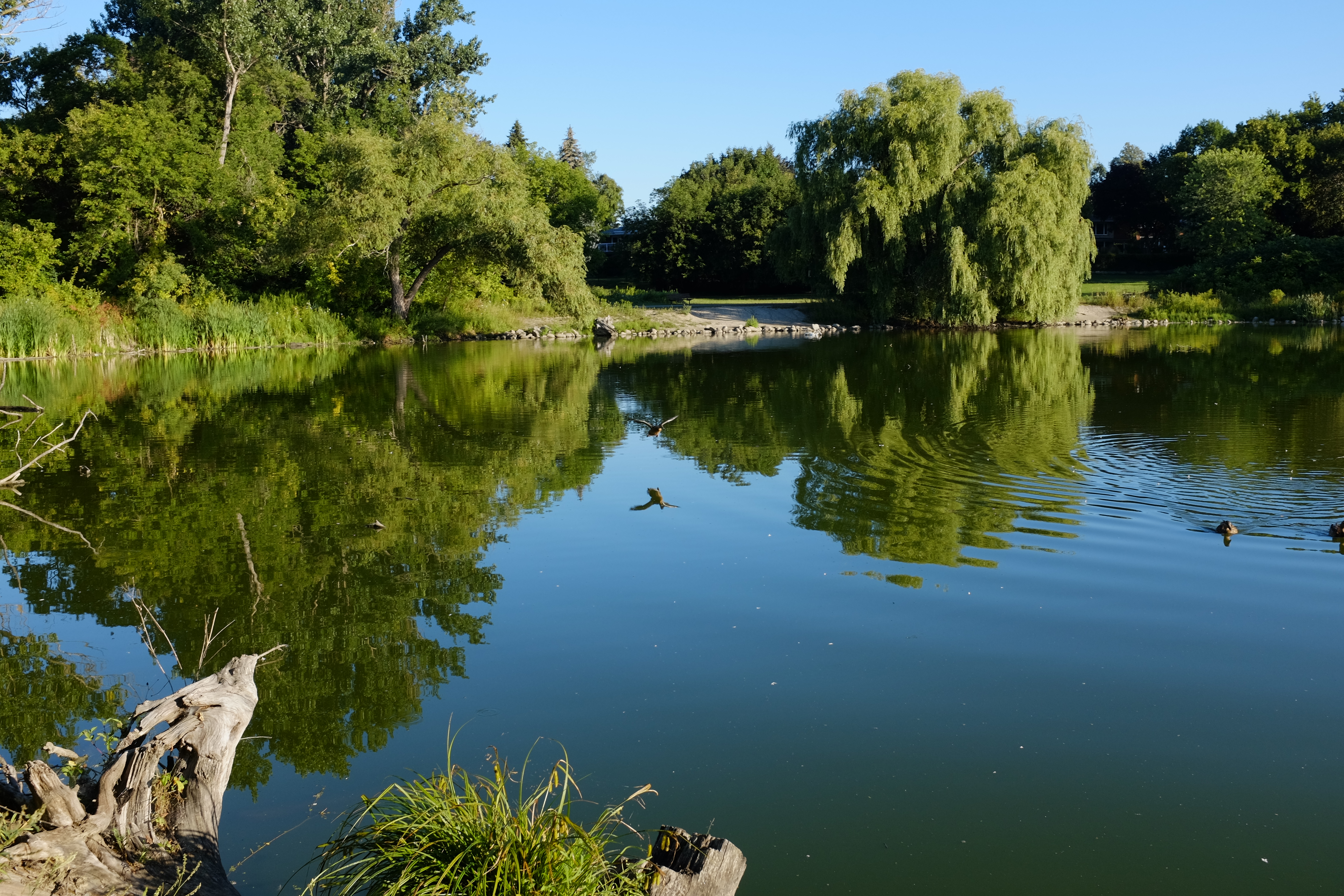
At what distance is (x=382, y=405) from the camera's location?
18.9 m

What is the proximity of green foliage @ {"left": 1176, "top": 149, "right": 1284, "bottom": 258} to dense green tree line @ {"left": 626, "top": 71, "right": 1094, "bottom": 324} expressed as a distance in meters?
17.3

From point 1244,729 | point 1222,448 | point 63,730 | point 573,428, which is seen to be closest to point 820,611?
point 1244,729

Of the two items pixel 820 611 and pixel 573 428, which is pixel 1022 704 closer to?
pixel 820 611

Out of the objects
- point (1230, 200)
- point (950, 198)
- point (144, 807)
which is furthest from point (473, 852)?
point (1230, 200)

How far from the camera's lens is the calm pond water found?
4227mm

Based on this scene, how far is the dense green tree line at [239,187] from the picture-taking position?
35781 millimetres

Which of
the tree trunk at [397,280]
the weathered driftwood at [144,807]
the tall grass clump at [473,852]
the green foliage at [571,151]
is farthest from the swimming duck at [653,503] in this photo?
the green foliage at [571,151]

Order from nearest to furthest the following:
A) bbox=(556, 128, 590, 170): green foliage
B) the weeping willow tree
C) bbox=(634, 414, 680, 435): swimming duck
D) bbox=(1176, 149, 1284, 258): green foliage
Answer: bbox=(634, 414, 680, 435): swimming duck
the weeping willow tree
bbox=(1176, 149, 1284, 258): green foliage
bbox=(556, 128, 590, 170): green foliage

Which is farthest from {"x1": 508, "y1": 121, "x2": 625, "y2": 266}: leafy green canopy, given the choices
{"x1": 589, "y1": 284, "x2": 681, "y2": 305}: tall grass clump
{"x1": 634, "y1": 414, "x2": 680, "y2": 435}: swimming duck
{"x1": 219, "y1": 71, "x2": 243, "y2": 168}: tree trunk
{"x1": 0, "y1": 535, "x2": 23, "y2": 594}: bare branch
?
{"x1": 0, "y1": 535, "x2": 23, "y2": 594}: bare branch

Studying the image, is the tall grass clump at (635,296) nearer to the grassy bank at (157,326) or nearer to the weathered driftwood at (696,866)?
the grassy bank at (157,326)

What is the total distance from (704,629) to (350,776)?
2.57 metres

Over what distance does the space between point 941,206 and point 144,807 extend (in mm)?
38234

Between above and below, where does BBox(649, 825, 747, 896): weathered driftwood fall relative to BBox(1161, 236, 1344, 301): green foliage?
below

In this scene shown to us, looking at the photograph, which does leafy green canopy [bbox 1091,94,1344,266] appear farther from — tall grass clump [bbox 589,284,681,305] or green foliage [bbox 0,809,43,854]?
green foliage [bbox 0,809,43,854]
